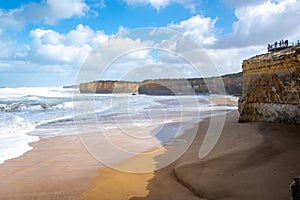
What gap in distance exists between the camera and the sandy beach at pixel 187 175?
4.02m

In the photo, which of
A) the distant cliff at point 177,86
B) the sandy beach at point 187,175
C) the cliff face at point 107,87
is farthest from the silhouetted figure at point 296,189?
the cliff face at point 107,87

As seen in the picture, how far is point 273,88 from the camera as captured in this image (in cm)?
705

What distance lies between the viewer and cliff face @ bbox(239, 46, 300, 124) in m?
6.19

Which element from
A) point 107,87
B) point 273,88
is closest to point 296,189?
point 273,88

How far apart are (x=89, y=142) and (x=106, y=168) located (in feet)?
9.92

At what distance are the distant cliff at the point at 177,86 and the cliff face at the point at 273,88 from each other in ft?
138

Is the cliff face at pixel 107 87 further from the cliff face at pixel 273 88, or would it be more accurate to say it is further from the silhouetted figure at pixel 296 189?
the silhouetted figure at pixel 296 189

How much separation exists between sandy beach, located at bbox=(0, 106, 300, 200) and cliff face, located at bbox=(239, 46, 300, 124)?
55 cm

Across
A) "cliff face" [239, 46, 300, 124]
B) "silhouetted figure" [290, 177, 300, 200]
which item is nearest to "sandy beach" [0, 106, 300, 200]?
"cliff face" [239, 46, 300, 124]

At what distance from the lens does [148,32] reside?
361 inches

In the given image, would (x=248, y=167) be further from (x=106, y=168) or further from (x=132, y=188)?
(x=106, y=168)

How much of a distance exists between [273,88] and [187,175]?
3835mm

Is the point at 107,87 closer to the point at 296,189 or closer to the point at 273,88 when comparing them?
the point at 273,88

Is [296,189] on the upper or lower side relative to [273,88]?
lower
